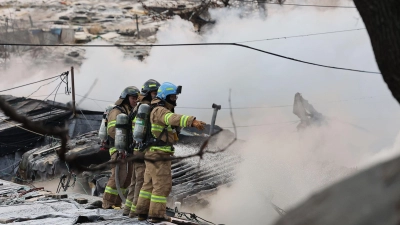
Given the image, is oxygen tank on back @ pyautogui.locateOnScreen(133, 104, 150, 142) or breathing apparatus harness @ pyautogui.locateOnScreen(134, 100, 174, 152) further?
oxygen tank on back @ pyautogui.locateOnScreen(133, 104, 150, 142)

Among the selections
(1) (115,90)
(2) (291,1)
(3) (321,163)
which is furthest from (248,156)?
(2) (291,1)

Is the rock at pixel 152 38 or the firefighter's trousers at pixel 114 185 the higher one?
the firefighter's trousers at pixel 114 185

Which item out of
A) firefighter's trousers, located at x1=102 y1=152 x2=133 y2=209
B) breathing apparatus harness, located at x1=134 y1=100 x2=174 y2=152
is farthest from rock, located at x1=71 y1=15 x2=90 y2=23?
breathing apparatus harness, located at x1=134 y1=100 x2=174 y2=152

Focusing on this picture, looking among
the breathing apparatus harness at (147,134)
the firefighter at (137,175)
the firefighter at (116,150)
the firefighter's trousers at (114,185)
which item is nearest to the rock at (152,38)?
the firefighter at (116,150)

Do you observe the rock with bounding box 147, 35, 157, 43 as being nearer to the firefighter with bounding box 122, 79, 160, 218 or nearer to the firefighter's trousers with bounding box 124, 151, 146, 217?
the firefighter with bounding box 122, 79, 160, 218

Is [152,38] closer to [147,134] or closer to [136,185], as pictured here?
[136,185]

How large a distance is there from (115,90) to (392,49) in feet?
75.7

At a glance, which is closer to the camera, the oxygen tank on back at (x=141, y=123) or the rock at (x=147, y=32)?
the oxygen tank on back at (x=141, y=123)

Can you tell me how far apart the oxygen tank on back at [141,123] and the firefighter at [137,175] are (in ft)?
0.77

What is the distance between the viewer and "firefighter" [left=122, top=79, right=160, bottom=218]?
285 inches

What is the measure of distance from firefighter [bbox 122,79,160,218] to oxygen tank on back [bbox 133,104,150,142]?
0.24 meters

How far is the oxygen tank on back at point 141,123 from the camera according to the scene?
6.86 m

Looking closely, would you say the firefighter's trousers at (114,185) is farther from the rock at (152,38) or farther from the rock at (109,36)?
the rock at (109,36)

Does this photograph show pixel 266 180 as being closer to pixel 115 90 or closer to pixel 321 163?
pixel 321 163
